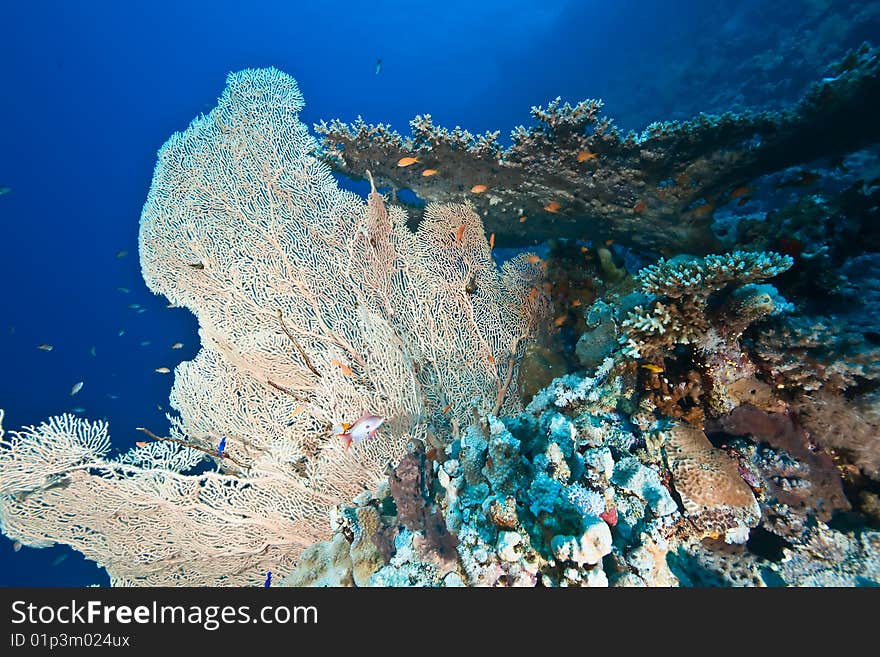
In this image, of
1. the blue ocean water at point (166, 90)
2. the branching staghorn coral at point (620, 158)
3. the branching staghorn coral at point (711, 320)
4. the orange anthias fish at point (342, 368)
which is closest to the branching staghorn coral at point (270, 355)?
the orange anthias fish at point (342, 368)

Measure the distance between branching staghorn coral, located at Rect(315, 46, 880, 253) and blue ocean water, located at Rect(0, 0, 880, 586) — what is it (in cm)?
953

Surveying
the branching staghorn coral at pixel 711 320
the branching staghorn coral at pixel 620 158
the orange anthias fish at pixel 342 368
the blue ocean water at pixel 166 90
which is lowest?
the branching staghorn coral at pixel 711 320

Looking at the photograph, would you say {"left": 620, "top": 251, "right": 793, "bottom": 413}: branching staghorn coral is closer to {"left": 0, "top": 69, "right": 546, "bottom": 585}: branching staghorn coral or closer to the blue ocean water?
{"left": 0, "top": 69, "right": 546, "bottom": 585}: branching staghorn coral

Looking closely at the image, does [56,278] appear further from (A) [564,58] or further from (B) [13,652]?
(A) [564,58]

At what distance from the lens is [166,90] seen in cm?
6375

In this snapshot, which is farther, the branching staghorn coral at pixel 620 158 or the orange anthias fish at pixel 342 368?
the orange anthias fish at pixel 342 368

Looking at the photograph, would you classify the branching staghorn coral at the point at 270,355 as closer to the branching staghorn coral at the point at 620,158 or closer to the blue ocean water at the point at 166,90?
the branching staghorn coral at the point at 620,158

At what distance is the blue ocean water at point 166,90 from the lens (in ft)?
75.6

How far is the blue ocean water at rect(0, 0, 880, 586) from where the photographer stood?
23031mm

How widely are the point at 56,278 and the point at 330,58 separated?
71.5m

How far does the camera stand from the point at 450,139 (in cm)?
480

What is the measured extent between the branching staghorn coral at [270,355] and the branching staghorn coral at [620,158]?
0.57 m

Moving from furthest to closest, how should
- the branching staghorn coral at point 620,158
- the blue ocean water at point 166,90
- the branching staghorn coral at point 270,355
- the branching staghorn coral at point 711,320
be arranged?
1. the blue ocean water at point 166,90
2. the branching staghorn coral at point 270,355
3. the branching staghorn coral at point 620,158
4. the branching staghorn coral at point 711,320

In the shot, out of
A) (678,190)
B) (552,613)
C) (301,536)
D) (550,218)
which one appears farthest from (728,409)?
(301,536)
